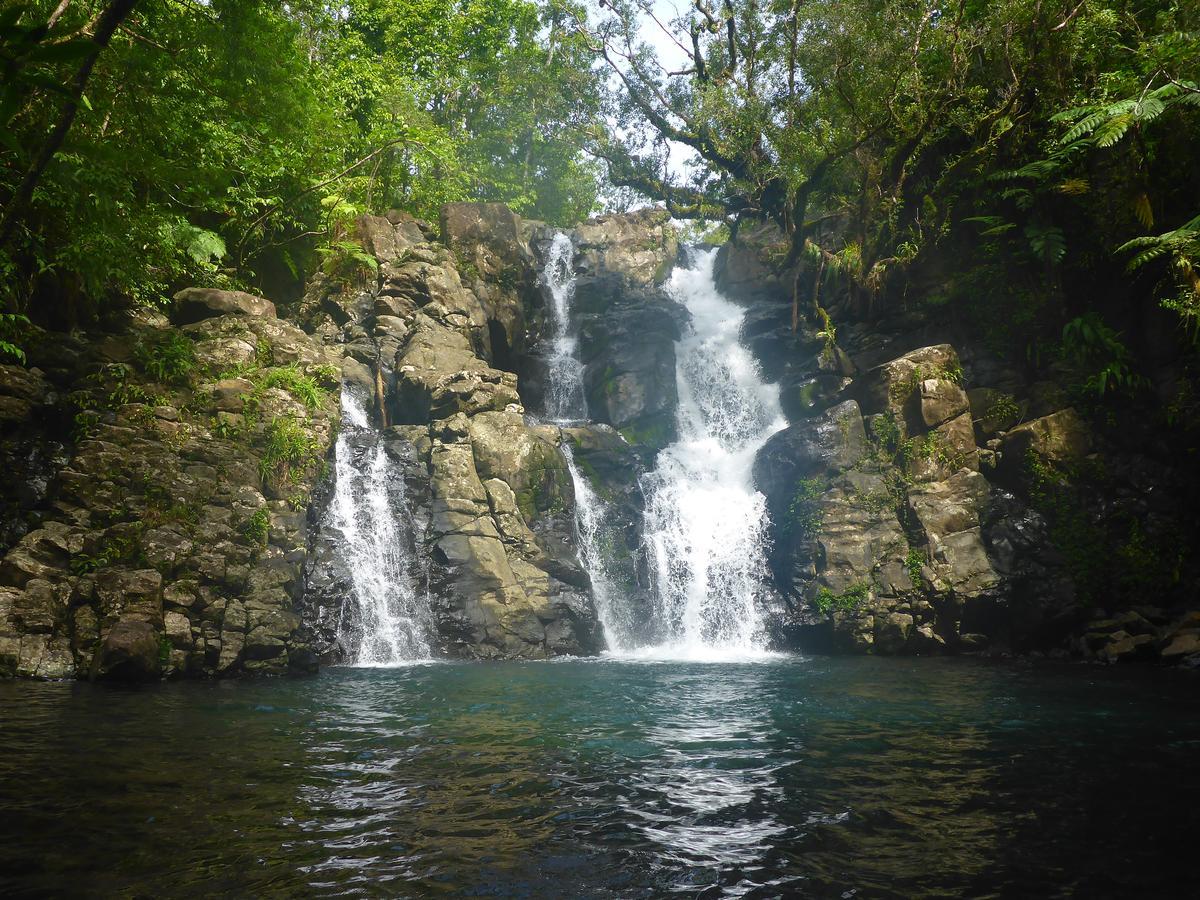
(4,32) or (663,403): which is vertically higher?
(663,403)

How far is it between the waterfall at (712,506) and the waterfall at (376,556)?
571 centimetres

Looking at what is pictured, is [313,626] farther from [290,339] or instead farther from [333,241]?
[333,241]

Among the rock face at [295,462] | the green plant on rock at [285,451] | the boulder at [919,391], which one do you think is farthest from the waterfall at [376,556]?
the boulder at [919,391]

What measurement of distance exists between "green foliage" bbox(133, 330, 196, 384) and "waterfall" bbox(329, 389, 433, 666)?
3.50 m

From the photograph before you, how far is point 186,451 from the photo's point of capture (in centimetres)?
1203

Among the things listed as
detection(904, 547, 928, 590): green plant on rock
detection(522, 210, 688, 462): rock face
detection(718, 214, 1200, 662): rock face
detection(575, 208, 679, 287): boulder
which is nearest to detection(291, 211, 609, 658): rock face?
detection(522, 210, 688, 462): rock face

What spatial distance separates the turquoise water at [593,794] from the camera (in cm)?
389

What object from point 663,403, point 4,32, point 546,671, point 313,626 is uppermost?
point 663,403

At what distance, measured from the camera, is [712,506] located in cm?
1847

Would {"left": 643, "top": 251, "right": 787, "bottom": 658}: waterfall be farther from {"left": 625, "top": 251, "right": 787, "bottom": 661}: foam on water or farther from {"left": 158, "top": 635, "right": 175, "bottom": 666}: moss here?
{"left": 158, "top": 635, "right": 175, "bottom": 666}: moss

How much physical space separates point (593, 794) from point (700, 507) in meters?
13.4

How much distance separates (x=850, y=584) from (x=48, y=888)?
14126 millimetres

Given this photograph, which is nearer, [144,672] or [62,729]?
[62,729]

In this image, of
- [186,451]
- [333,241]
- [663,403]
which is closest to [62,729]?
[186,451]
